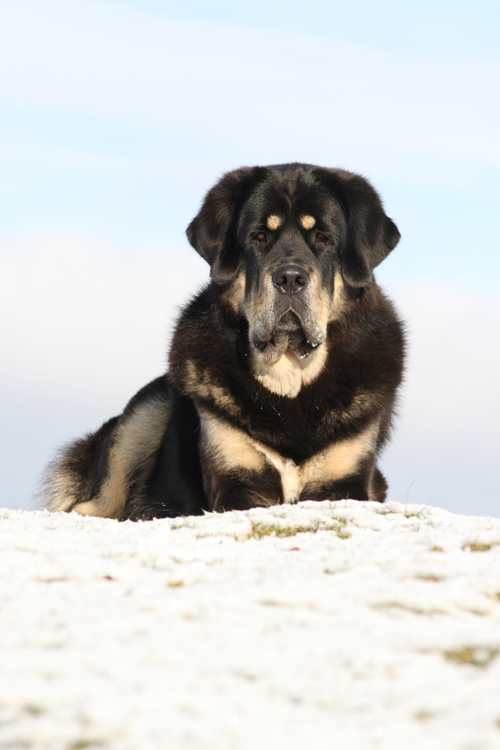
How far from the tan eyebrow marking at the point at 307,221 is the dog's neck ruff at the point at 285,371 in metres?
0.94

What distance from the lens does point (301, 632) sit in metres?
2.49

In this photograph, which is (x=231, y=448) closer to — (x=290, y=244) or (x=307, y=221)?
(x=290, y=244)

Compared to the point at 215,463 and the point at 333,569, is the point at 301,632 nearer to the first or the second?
the point at 333,569

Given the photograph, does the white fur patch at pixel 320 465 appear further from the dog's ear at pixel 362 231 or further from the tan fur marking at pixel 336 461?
the dog's ear at pixel 362 231

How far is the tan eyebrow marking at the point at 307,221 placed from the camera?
5.89 metres

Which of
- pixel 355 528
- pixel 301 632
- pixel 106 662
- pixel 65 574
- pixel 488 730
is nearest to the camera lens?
pixel 488 730

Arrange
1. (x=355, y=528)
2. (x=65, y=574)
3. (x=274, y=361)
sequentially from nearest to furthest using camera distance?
(x=65, y=574), (x=355, y=528), (x=274, y=361)

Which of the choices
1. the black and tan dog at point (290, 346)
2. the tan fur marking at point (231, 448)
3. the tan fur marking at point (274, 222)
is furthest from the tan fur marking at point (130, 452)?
the tan fur marking at point (274, 222)

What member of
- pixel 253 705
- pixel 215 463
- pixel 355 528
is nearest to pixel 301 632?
pixel 253 705

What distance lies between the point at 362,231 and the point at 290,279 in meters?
0.89

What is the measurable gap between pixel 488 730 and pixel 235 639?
0.82 m

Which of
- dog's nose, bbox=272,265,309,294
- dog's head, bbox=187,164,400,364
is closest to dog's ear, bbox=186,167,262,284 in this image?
dog's head, bbox=187,164,400,364

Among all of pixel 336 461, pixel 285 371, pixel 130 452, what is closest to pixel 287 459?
pixel 336 461

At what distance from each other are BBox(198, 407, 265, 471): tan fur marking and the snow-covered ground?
84.1 inches
